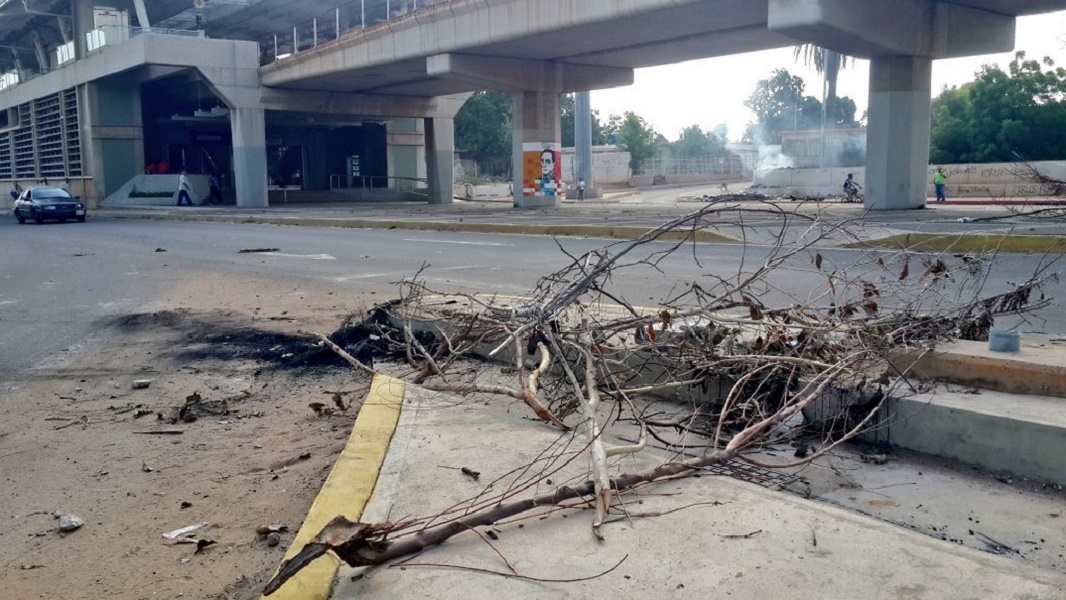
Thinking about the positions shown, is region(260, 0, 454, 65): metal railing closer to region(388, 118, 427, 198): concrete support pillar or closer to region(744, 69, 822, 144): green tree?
region(388, 118, 427, 198): concrete support pillar

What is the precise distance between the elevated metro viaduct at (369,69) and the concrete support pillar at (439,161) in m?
0.10

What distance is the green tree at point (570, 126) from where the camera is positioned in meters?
86.9

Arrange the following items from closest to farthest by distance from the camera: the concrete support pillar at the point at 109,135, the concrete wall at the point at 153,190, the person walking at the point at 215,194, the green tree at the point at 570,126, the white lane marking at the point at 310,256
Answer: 1. the white lane marking at the point at 310,256
2. the concrete wall at the point at 153,190
3. the concrete support pillar at the point at 109,135
4. the person walking at the point at 215,194
5. the green tree at the point at 570,126

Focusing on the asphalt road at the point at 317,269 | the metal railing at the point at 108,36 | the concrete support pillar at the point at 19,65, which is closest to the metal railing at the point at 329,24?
the metal railing at the point at 108,36

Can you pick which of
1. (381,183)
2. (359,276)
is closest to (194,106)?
(381,183)

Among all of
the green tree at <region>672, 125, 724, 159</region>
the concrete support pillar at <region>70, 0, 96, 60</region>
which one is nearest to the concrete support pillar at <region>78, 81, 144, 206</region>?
the concrete support pillar at <region>70, 0, 96, 60</region>

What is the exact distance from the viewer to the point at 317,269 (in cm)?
1373

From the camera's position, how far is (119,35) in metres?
43.6

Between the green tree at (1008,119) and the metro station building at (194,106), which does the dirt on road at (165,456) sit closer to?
the metro station building at (194,106)

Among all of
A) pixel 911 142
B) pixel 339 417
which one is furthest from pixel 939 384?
pixel 911 142

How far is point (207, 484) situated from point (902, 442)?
351 cm

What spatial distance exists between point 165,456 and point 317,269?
8.98 m

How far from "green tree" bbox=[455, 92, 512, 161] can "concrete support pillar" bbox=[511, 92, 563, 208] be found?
123ft

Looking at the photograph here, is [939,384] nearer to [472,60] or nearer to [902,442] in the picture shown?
[902,442]
